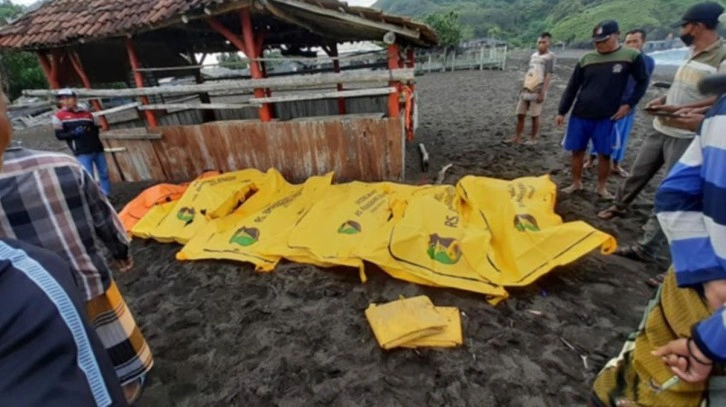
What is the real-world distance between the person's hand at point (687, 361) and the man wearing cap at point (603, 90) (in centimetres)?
346

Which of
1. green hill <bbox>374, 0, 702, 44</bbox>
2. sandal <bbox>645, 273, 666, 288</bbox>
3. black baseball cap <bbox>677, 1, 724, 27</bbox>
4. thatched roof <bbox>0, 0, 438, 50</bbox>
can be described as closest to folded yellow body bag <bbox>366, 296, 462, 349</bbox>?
sandal <bbox>645, 273, 666, 288</bbox>

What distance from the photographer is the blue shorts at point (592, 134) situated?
379cm

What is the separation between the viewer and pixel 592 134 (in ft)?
12.8

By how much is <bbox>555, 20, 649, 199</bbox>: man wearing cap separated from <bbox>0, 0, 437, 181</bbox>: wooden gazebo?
1.98 m

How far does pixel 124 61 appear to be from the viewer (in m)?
6.84

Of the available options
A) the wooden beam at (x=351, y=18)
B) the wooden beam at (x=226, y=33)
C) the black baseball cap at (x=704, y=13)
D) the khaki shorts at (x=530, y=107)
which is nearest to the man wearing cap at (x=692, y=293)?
the black baseball cap at (x=704, y=13)

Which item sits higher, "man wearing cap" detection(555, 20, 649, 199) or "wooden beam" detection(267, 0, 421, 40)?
"wooden beam" detection(267, 0, 421, 40)

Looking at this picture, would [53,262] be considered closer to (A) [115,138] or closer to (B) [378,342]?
(B) [378,342]

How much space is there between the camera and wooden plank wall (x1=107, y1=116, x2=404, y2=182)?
16.0 feet

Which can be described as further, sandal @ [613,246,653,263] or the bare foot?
the bare foot

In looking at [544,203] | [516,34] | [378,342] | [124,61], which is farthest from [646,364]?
[516,34]

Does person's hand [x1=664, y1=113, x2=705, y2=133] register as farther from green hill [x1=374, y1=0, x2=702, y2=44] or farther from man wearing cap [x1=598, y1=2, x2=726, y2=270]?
green hill [x1=374, y1=0, x2=702, y2=44]

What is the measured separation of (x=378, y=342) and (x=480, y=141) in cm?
552

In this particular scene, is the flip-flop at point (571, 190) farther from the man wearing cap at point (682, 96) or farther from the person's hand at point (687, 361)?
the person's hand at point (687, 361)
